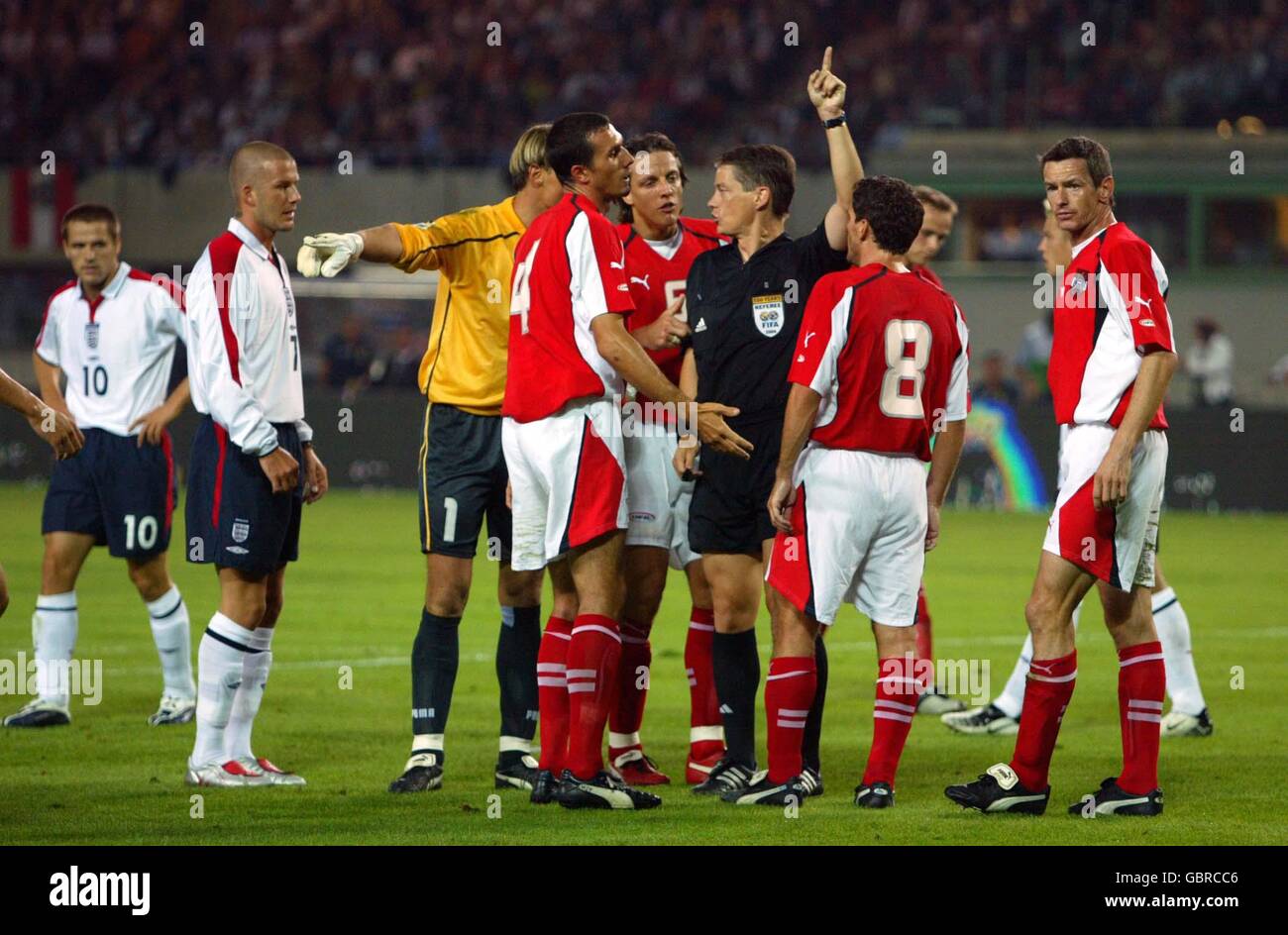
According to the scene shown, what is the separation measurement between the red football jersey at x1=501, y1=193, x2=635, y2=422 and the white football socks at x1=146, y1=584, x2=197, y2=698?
277 cm

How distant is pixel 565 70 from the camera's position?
28734 mm

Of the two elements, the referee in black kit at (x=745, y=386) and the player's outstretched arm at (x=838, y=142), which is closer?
the player's outstretched arm at (x=838, y=142)

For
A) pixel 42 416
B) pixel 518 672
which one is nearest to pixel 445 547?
pixel 518 672

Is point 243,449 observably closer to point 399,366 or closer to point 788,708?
point 788,708

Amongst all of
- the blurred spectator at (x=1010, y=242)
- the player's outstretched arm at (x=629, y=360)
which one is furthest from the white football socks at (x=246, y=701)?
the blurred spectator at (x=1010, y=242)

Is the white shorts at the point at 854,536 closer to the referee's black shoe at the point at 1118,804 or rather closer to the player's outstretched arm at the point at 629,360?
the player's outstretched arm at the point at 629,360

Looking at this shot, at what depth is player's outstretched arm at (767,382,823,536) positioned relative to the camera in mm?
6414

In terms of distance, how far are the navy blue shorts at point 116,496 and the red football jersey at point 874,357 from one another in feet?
12.1

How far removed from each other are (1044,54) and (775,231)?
20349mm

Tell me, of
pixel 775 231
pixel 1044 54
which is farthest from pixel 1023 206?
pixel 775 231

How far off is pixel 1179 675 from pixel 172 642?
4.71 meters

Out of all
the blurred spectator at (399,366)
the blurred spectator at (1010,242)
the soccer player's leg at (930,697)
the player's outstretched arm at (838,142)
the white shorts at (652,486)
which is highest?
the blurred spectator at (1010,242)

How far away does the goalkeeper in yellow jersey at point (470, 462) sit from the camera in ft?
23.2
